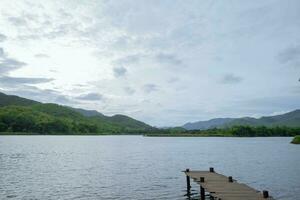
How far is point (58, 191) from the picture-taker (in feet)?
143

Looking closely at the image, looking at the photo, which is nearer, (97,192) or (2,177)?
(97,192)

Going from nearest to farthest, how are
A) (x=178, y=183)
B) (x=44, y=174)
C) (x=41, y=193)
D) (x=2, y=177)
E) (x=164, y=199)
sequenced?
(x=164, y=199)
(x=41, y=193)
(x=178, y=183)
(x=2, y=177)
(x=44, y=174)

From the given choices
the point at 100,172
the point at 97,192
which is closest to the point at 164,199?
the point at 97,192

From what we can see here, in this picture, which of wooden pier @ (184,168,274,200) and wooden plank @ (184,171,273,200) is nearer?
wooden pier @ (184,168,274,200)

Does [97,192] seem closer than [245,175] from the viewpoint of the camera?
Yes

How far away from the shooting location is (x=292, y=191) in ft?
146

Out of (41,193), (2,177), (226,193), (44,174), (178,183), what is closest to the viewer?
(226,193)

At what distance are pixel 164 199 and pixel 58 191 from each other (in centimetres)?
1267

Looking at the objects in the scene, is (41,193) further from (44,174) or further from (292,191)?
(292,191)

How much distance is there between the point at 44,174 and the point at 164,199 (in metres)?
27.4

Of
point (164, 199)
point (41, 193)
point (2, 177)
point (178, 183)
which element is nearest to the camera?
point (164, 199)

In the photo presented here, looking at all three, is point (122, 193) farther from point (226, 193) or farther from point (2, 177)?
point (2, 177)

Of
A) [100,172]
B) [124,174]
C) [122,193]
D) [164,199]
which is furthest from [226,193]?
[100,172]

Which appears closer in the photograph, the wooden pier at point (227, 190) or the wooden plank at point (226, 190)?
the wooden pier at point (227, 190)
